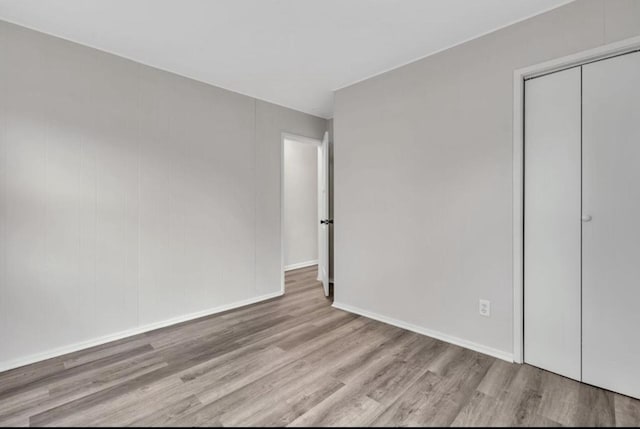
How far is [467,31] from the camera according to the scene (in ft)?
7.47

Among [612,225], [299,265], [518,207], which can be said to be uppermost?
[518,207]

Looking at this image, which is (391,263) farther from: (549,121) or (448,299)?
(549,121)

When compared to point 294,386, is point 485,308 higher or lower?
higher

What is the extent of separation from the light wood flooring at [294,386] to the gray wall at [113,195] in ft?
1.24

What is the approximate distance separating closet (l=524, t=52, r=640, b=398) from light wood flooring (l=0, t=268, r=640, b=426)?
22cm

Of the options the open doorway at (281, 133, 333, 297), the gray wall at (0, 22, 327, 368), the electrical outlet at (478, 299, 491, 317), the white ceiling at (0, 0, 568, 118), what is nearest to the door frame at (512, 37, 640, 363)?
the electrical outlet at (478, 299, 491, 317)

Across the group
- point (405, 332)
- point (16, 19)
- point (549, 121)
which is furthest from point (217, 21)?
point (405, 332)

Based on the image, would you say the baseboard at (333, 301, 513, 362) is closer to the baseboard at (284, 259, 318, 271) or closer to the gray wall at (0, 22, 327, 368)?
the gray wall at (0, 22, 327, 368)

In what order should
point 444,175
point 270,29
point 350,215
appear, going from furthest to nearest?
1. point 350,215
2. point 444,175
3. point 270,29

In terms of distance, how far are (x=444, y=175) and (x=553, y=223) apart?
84 centimetres

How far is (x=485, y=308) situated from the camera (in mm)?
2316

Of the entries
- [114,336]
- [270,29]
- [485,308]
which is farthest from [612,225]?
[114,336]

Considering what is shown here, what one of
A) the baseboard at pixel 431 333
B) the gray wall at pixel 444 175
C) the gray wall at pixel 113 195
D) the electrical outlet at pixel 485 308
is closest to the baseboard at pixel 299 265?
the gray wall at pixel 113 195

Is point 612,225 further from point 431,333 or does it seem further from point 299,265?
point 299,265
